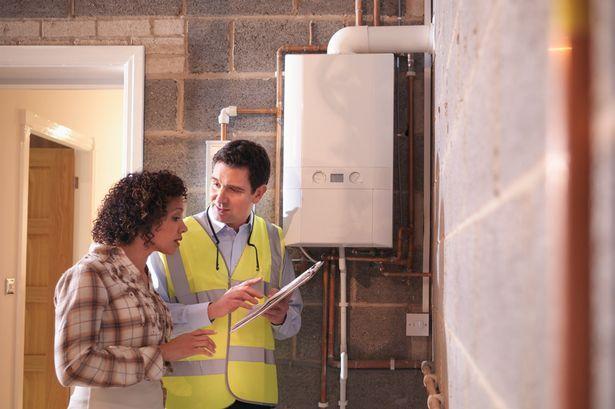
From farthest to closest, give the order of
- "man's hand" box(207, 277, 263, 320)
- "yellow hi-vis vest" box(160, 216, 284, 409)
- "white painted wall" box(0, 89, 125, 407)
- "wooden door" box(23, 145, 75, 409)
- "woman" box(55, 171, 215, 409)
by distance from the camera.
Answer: "wooden door" box(23, 145, 75, 409) < "white painted wall" box(0, 89, 125, 407) < "yellow hi-vis vest" box(160, 216, 284, 409) < "man's hand" box(207, 277, 263, 320) < "woman" box(55, 171, 215, 409)

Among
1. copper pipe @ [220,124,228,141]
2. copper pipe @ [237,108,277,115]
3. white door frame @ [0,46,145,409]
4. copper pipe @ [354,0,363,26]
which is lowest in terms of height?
copper pipe @ [220,124,228,141]

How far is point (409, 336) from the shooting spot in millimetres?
2814

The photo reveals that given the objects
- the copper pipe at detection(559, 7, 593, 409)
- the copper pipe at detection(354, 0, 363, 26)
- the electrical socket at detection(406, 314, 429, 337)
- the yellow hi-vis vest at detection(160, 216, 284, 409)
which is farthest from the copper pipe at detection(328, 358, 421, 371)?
the copper pipe at detection(559, 7, 593, 409)

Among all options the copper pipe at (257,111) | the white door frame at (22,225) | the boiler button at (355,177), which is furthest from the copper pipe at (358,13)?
the white door frame at (22,225)

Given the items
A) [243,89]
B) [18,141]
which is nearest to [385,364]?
[243,89]

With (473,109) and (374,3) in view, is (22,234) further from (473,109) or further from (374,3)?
(473,109)

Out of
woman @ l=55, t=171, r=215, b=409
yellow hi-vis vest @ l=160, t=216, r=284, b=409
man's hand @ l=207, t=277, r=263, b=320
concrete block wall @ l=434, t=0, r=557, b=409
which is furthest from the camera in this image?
yellow hi-vis vest @ l=160, t=216, r=284, b=409

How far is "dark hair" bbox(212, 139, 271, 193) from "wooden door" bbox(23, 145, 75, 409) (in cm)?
273

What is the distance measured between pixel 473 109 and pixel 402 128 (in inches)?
74.6

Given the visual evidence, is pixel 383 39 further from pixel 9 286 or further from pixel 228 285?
pixel 9 286

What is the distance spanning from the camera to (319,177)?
2.65 metres

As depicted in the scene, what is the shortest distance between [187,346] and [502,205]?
1365 mm

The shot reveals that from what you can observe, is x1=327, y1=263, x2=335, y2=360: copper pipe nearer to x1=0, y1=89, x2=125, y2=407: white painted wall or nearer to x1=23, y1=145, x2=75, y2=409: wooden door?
x1=0, y1=89, x2=125, y2=407: white painted wall

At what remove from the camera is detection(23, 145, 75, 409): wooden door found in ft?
15.3
